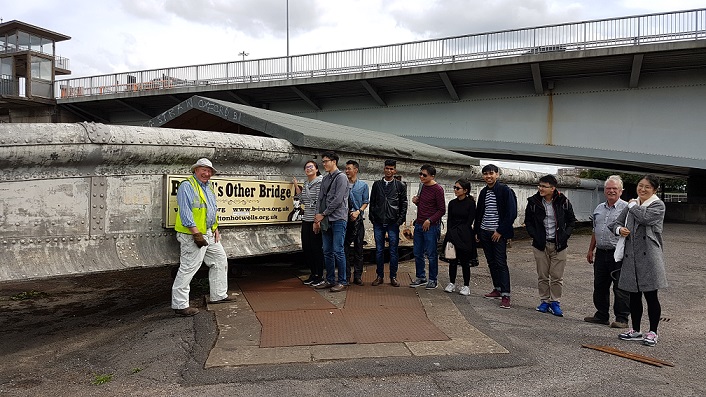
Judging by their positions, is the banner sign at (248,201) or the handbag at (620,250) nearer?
the handbag at (620,250)

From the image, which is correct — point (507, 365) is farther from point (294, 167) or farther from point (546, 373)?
point (294, 167)

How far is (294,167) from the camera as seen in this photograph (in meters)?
7.34

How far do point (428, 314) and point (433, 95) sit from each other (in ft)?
53.1

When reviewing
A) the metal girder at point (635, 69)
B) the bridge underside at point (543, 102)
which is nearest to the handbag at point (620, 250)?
the bridge underside at point (543, 102)

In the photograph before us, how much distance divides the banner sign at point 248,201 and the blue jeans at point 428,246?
5.62ft

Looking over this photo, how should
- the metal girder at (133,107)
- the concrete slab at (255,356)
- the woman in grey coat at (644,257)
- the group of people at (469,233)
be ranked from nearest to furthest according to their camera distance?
the concrete slab at (255,356) → the woman in grey coat at (644,257) → the group of people at (469,233) → the metal girder at (133,107)

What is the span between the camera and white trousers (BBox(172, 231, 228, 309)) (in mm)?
5277

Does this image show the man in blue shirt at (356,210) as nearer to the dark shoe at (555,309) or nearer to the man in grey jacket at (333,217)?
the man in grey jacket at (333,217)

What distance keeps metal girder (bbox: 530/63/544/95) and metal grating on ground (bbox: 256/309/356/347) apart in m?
14.3

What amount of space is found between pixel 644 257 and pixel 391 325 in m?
2.47

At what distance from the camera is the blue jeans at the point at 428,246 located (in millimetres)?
6816

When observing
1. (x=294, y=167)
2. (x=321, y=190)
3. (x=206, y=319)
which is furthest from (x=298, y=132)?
(x=206, y=319)

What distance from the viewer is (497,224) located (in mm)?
6363

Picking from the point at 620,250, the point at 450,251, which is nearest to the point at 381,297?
the point at 450,251
